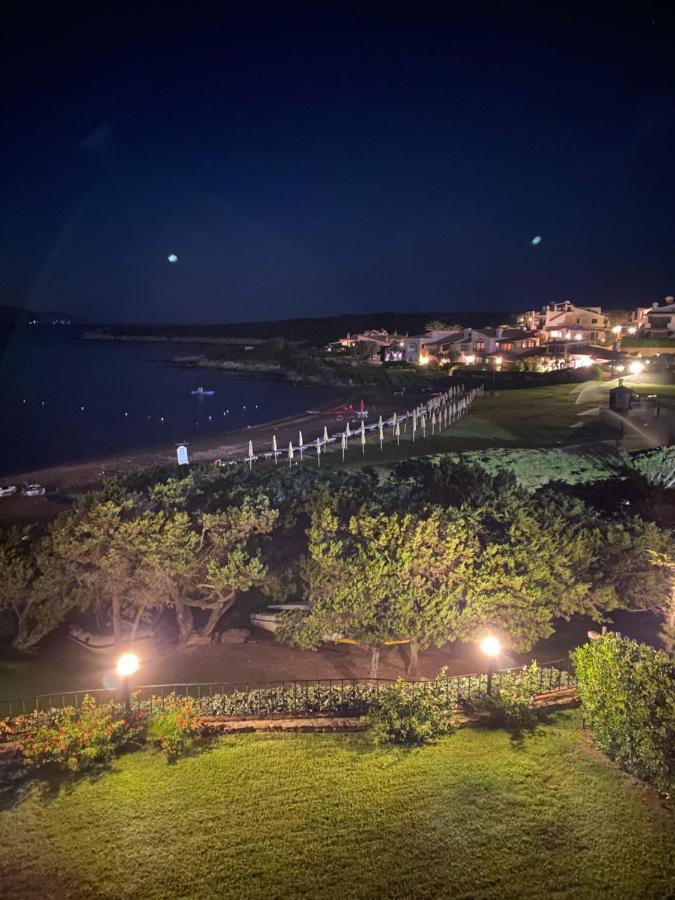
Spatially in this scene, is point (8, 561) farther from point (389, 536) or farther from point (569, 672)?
point (569, 672)

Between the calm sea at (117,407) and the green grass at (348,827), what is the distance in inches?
1453

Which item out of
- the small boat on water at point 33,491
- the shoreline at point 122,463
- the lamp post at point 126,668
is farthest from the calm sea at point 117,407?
the lamp post at point 126,668

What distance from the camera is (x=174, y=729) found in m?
8.93

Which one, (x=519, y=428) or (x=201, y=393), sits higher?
(x=201, y=393)

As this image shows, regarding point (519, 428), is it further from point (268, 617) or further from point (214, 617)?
point (214, 617)

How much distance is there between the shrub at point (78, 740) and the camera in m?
8.56

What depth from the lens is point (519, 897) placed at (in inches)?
259

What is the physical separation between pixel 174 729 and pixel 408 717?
324 cm

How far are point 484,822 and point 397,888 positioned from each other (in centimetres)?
142

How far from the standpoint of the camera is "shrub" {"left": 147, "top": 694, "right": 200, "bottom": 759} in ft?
29.2

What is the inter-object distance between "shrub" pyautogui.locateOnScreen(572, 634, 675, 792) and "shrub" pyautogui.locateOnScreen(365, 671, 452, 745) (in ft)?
6.68

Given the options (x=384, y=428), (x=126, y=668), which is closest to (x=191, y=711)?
(x=126, y=668)

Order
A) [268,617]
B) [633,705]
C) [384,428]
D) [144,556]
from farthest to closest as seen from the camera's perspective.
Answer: [384,428]
[268,617]
[144,556]
[633,705]

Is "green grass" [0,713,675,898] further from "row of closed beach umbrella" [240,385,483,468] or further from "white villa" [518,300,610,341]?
"white villa" [518,300,610,341]
